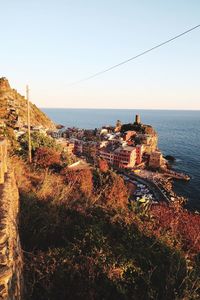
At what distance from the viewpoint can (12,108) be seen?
35438 mm

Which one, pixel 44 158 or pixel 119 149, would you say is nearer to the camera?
pixel 44 158

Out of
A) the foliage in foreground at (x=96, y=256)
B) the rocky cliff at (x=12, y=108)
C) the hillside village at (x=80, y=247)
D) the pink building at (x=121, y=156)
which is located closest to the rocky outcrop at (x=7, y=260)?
the hillside village at (x=80, y=247)

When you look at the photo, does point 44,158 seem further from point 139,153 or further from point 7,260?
point 139,153

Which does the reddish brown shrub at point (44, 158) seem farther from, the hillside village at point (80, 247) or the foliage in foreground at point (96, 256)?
the foliage in foreground at point (96, 256)

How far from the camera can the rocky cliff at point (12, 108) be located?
93.9ft

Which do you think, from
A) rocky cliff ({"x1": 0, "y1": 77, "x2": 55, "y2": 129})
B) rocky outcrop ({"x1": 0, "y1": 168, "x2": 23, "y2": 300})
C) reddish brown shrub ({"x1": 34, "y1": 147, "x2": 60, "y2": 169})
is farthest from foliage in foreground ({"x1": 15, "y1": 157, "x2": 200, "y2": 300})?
rocky cliff ({"x1": 0, "y1": 77, "x2": 55, "y2": 129})

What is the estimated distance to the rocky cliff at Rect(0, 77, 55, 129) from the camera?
28.6m

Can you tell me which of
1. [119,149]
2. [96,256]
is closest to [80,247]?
[96,256]

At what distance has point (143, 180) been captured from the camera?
140 ft

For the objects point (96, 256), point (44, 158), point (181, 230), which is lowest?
point (181, 230)

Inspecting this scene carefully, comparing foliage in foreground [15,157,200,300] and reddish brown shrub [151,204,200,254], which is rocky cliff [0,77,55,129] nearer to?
foliage in foreground [15,157,200,300]

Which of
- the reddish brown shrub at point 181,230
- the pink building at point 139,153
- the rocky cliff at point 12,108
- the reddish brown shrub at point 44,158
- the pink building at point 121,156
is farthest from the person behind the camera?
the pink building at point 139,153

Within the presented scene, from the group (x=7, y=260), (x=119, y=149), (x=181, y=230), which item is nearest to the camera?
(x=7, y=260)

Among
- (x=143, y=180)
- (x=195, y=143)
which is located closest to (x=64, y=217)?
(x=143, y=180)
